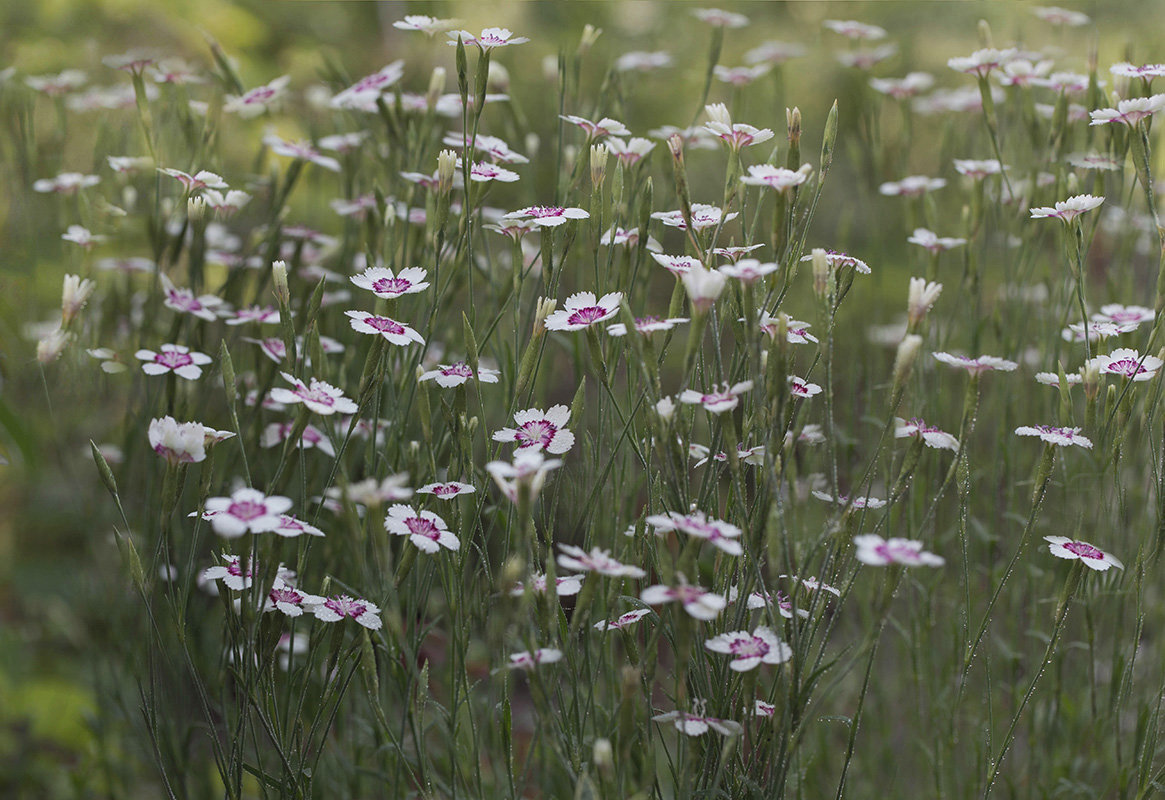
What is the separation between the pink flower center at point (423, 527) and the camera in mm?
857

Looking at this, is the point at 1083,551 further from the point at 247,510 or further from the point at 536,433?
the point at 247,510

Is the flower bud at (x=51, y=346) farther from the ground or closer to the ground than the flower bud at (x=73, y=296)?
closer to the ground

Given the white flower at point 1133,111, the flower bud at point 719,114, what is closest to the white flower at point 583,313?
the flower bud at point 719,114

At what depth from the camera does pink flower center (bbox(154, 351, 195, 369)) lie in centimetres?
113

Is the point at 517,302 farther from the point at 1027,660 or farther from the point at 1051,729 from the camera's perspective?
the point at 1027,660

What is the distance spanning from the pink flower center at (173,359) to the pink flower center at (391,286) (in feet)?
1.09

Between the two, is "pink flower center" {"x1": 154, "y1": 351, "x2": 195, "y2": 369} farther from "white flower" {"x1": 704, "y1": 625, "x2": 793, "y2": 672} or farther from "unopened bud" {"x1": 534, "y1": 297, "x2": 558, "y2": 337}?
"white flower" {"x1": 704, "y1": 625, "x2": 793, "y2": 672}

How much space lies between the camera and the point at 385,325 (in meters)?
0.92

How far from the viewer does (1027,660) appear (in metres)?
1.59

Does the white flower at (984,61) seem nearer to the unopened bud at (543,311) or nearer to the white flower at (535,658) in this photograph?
the unopened bud at (543,311)

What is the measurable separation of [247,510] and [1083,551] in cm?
78

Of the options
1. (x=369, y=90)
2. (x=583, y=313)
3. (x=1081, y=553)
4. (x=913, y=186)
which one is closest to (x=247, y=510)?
(x=583, y=313)

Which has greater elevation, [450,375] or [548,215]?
[548,215]

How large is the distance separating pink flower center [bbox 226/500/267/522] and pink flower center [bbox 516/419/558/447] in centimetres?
24
